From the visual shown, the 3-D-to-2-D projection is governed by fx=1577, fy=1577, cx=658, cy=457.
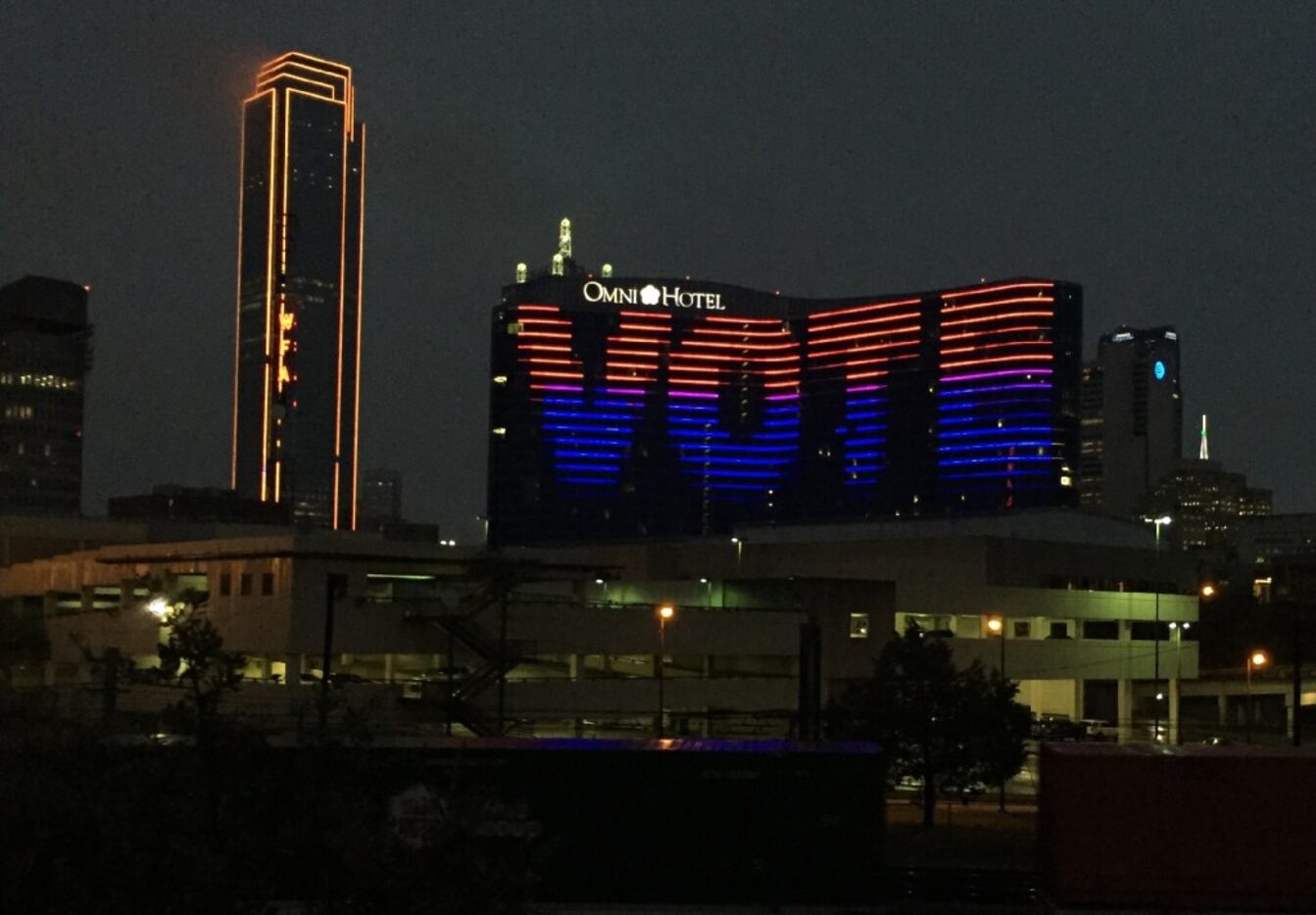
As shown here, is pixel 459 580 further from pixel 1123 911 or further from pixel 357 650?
pixel 1123 911

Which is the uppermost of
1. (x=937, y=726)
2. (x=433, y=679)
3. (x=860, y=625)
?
(x=860, y=625)

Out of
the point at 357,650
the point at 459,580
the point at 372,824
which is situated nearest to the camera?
the point at 372,824

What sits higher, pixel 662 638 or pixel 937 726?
pixel 662 638

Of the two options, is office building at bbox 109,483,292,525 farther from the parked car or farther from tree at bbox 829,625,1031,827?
tree at bbox 829,625,1031,827

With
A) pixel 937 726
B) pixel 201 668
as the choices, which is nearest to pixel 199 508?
pixel 937 726

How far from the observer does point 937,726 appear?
4256 cm

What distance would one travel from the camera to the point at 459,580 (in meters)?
60.8

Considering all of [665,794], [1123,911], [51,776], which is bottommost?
[1123,911]

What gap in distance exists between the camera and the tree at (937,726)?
42.3 meters

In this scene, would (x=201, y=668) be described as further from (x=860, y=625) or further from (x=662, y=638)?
(x=860, y=625)

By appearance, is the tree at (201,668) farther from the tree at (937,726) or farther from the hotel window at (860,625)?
the hotel window at (860,625)

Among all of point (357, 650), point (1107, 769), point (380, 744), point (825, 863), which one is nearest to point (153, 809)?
point (380, 744)

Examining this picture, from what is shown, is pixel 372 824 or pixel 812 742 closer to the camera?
pixel 372 824

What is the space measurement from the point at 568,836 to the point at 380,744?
3.85m
